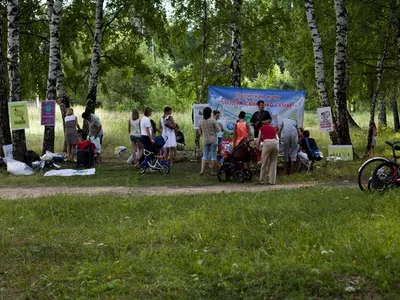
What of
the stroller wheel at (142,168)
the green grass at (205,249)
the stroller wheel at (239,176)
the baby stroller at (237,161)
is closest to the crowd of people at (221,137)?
the baby stroller at (237,161)

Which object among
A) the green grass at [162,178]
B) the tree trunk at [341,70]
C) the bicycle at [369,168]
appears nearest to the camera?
the bicycle at [369,168]

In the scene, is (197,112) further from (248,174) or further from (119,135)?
(119,135)

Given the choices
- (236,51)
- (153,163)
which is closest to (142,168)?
(153,163)

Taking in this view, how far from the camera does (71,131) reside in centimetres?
1773

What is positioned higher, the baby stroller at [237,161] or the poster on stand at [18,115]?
the poster on stand at [18,115]

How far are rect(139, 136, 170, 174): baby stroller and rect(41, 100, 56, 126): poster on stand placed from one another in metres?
3.86


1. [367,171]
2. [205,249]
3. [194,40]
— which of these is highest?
[194,40]

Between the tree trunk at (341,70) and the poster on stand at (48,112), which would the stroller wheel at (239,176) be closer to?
the tree trunk at (341,70)

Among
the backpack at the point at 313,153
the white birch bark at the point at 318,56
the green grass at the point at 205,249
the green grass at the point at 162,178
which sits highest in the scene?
the white birch bark at the point at 318,56

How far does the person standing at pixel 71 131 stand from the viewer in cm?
1762

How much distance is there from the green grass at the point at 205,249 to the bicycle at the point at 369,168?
0.82 metres

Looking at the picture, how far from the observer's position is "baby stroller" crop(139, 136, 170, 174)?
49.1 ft

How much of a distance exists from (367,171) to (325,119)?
6017mm

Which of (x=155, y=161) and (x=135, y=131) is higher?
(x=135, y=131)
